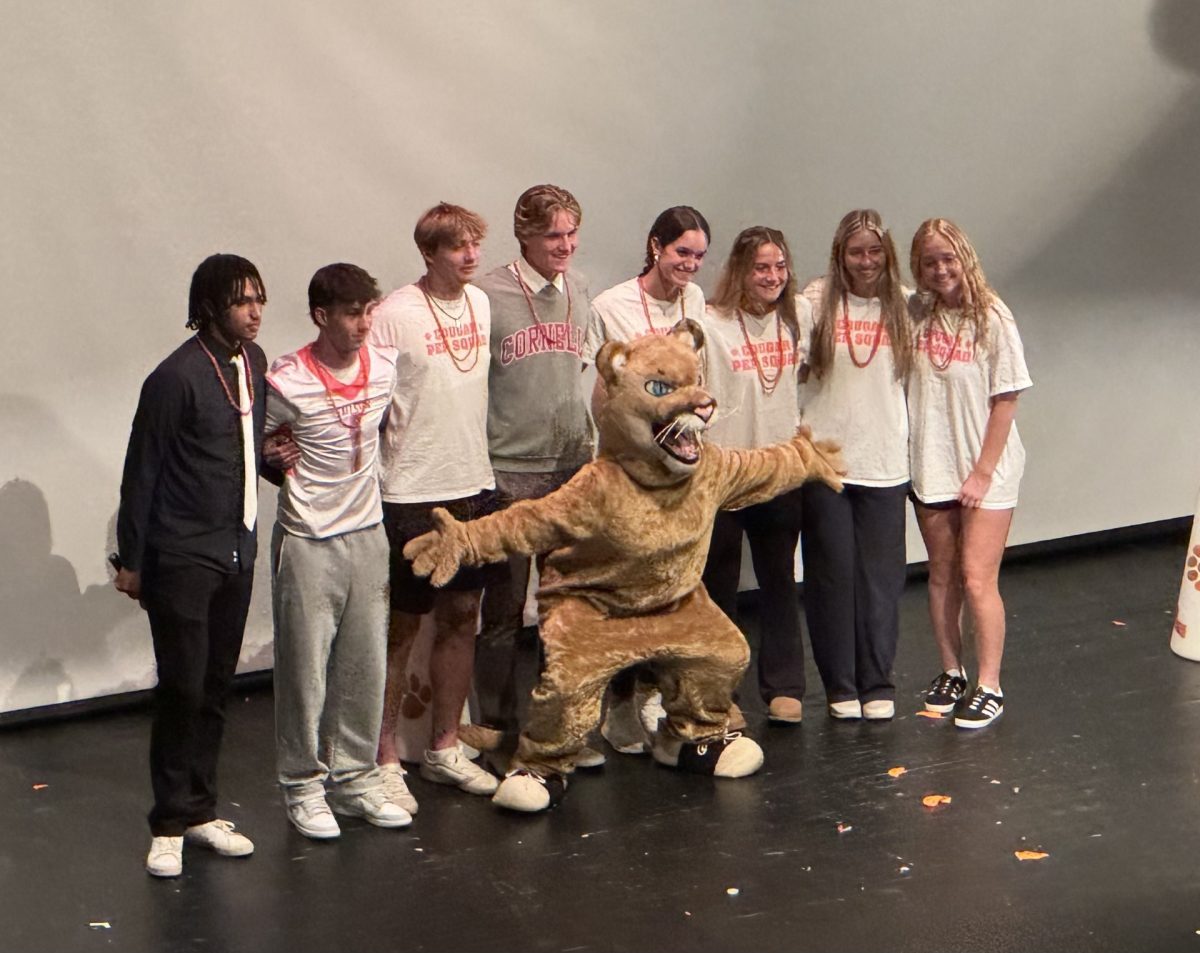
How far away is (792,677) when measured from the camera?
492 centimetres

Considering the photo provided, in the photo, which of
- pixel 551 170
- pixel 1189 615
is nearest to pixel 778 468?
pixel 551 170

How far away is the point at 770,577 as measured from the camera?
4895 mm

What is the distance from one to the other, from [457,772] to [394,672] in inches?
11.3

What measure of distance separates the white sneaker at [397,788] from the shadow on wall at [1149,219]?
3.12 m

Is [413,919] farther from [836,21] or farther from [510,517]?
[836,21]

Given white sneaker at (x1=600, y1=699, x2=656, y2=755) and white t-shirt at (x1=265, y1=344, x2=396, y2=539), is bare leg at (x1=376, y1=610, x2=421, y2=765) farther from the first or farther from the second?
white sneaker at (x1=600, y1=699, x2=656, y2=755)

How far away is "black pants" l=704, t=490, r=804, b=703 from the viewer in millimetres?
4832

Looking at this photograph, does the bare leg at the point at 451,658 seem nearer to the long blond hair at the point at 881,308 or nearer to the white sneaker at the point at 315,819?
the white sneaker at the point at 315,819

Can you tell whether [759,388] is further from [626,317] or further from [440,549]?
[440,549]

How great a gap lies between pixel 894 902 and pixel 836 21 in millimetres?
3151

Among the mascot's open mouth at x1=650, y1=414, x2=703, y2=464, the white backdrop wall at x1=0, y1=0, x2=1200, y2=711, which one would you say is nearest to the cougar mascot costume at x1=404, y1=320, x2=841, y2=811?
the mascot's open mouth at x1=650, y1=414, x2=703, y2=464

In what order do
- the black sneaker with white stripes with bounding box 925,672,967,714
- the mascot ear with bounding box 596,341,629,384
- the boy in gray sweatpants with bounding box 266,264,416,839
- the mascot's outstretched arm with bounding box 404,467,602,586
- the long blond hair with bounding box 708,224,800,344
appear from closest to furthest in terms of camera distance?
the boy in gray sweatpants with bounding box 266,264,416,839
the mascot's outstretched arm with bounding box 404,467,602,586
the mascot ear with bounding box 596,341,629,384
the long blond hair with bounding box 708,224,800,344
the black sneaker with white stripes with bounding box 925,672,967,714

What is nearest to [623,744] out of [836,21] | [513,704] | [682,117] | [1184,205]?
[513,704]

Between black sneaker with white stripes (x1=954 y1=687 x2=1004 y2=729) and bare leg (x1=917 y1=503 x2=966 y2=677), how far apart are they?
0.17 m
